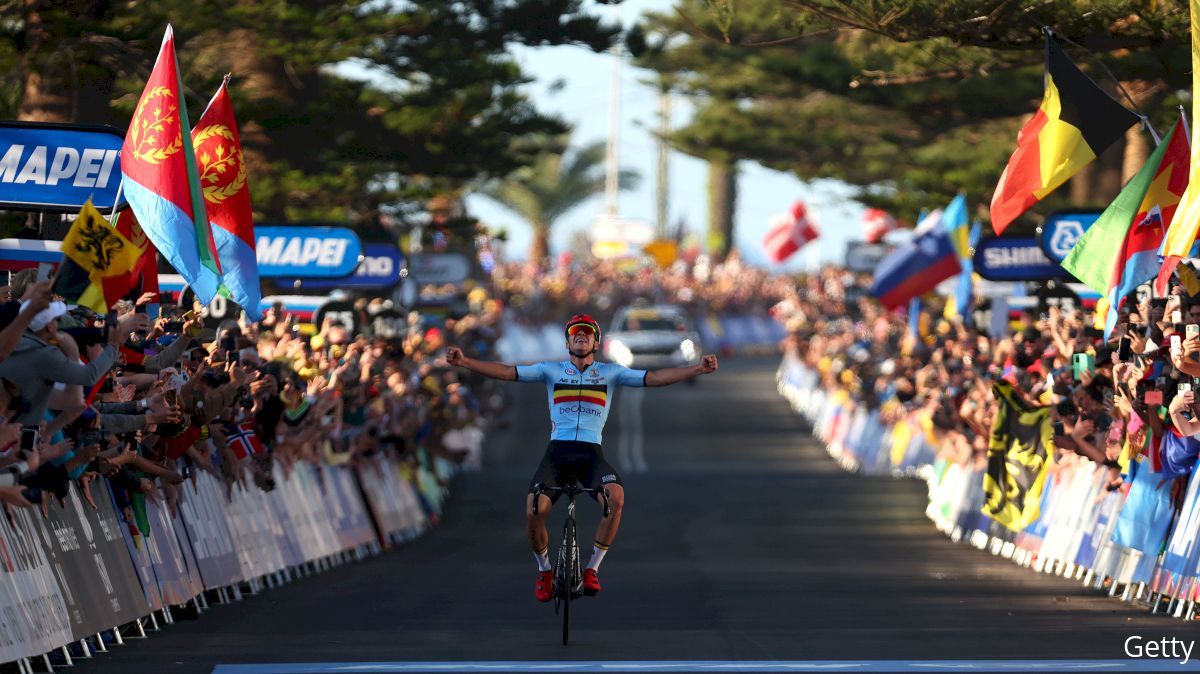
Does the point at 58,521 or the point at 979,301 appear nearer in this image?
the point at 58,521

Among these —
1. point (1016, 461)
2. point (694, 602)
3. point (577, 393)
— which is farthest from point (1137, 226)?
point (577, 393)

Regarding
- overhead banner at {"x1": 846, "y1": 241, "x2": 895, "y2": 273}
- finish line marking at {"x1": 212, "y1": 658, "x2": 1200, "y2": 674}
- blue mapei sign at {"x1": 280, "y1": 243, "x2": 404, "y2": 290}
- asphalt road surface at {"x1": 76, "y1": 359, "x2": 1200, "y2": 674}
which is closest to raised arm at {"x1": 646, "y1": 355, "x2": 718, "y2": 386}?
asphalt road surface at {"x1": 76, "y1": 359, "x2": 1200, "y2": 674}

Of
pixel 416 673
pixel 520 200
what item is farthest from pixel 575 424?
pixel 520 200

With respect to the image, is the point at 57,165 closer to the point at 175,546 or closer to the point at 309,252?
the point at 175,546

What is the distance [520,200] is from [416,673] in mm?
89391

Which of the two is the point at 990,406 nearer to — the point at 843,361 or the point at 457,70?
the point at 457,70

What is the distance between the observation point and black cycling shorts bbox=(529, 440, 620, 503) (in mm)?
16453

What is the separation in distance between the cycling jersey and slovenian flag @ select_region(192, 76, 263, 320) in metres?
4.55

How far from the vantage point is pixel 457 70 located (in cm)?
3931

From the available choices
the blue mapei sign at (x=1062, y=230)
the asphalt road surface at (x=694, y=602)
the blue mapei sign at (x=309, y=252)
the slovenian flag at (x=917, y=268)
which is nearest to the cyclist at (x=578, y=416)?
the asphalt road surface at (x=694, y=602)

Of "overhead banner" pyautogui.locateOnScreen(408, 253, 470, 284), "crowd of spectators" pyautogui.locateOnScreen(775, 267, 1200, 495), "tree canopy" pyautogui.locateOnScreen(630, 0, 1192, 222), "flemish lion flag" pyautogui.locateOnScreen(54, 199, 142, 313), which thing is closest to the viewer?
"flemish lion flag" pyautogui.locateOnScreen(54, 199, 142, 313)

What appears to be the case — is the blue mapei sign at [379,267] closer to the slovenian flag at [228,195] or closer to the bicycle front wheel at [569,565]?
the slovenian flag at [228,195]

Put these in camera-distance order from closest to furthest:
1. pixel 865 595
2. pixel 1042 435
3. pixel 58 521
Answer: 1. pixel 58 521
2. pixel 865 595
3. pixel 1042 435

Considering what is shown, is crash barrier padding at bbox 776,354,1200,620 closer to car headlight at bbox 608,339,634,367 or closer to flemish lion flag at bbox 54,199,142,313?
flemish lion flag at bbox 54,199,142,313
